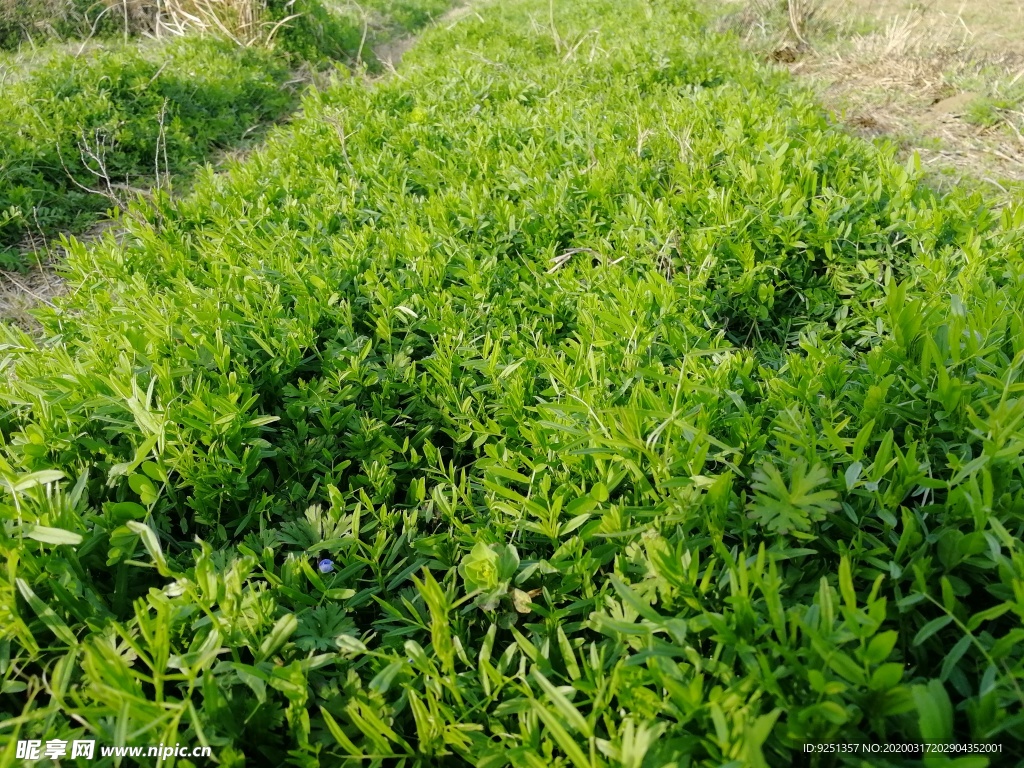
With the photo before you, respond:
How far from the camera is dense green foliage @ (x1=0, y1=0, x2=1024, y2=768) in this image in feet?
4.28

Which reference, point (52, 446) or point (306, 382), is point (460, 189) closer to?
point (306, 382)

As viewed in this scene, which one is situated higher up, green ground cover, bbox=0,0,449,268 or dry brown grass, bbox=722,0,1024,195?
dry brown grass, bbox=722,0,1024,195

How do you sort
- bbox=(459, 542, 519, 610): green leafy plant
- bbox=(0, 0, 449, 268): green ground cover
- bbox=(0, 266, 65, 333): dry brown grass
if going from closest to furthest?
bbox=(459, 542, 519, 610): green leafy plant < bbox=(0, 266, 65, 333): dry brown grass < bbox=(0, 0, 449, 268): green ground cover

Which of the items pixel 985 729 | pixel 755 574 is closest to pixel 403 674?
pixel 755 574

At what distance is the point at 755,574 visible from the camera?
133cm

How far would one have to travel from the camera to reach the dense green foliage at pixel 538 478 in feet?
4.28

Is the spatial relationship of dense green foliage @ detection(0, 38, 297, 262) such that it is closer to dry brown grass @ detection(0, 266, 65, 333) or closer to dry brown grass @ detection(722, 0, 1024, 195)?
dry brown grass @ detection(0, 266, 65, 333)

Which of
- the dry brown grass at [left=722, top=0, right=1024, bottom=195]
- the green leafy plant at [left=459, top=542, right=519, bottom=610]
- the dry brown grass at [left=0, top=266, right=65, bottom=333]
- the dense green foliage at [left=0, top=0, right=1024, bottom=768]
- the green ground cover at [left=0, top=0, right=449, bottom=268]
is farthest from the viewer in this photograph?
the green ground cover at [left=0, top=0, right=449, bottom=268]

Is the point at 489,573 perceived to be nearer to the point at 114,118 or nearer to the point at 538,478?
the point at 538,478

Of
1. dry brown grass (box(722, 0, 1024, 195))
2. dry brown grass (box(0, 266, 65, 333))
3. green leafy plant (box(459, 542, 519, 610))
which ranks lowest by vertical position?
dry brown grass (box(0, 266, 65, 333))

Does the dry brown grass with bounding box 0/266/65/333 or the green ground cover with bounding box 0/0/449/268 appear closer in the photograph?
the dry brown grass with bounding box 0/266/65/333

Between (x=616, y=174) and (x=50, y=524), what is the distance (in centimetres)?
298

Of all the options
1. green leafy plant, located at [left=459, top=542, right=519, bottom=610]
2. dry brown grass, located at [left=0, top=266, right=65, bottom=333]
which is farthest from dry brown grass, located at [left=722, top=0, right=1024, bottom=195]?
dry brown grass, located at [left=0, top=266, right=65, bottom=333]

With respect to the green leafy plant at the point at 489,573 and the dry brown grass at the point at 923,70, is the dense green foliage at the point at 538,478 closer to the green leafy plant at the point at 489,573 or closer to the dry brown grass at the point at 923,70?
the green leafy plant at the point at 489,573
